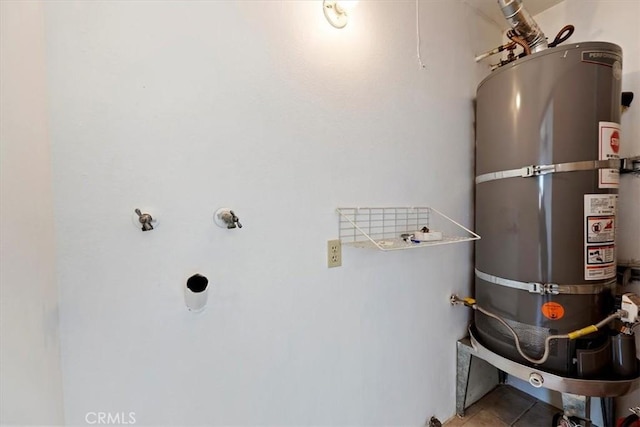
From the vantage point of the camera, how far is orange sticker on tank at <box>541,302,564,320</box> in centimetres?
111

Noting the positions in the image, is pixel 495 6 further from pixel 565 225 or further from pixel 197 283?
pixel 197 283

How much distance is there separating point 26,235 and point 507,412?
226cm

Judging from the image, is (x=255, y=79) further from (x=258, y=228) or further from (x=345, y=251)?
(x=345, y=251)

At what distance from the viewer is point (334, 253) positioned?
1.06 m

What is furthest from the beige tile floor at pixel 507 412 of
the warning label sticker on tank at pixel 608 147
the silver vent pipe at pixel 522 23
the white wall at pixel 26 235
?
the silver vent pipe at pixel 522 23

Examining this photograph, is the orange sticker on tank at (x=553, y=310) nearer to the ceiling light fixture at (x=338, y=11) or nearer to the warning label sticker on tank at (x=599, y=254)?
the warning label sticker on tank at (x=599, y=254)

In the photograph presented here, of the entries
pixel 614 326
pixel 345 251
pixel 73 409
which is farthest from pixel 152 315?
pixel 614 326

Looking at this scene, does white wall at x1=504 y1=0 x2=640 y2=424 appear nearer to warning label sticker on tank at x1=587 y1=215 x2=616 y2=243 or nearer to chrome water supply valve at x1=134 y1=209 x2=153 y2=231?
warning label sticker on tank at x1=587 y1=215 x2=616 y2=243

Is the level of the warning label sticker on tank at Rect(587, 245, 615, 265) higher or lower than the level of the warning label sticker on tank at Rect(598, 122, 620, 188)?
lower

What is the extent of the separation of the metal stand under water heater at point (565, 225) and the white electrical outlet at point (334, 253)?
85 cm

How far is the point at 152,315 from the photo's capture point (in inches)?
29.3

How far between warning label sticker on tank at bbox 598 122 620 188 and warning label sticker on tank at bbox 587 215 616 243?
14cm

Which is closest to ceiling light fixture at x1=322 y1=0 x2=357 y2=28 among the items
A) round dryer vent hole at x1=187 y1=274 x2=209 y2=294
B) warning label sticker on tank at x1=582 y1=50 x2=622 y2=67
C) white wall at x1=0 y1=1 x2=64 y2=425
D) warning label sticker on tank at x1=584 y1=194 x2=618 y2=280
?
white wall at x1=0 y1=1 x2=64 y2=425

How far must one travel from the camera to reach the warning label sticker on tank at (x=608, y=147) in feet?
3.49
